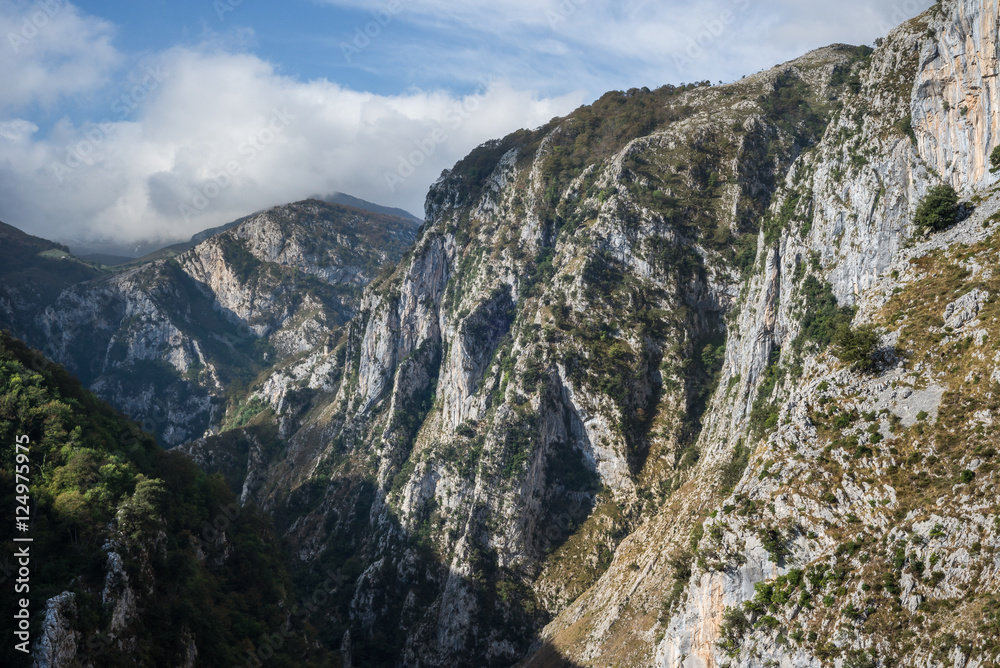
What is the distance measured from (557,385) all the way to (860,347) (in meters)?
79.0

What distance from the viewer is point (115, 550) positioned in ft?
204

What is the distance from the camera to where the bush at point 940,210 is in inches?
2432

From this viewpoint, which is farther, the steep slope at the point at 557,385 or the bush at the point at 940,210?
the steep slope at the point at 557,385

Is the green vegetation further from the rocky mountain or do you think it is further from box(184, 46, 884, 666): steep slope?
box(184, 46, 884, 666): steep slope

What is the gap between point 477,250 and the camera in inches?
7205

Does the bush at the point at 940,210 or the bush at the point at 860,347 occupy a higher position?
the bush at the point at 940,210

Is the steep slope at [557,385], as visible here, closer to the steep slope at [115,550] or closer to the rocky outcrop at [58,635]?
the steep slope at [115,550]

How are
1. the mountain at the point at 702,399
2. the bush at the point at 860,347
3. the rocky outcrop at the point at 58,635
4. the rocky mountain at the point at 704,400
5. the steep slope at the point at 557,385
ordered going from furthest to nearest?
the steep slope at the point at 557,385 → the bush at the point at 860,347 → the mountain at the point at 702,399 → the rocky mountain at the point at 704,400 → the rocky outcrop at the point at 58,635

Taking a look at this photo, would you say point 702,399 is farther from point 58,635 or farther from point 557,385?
point 58,635

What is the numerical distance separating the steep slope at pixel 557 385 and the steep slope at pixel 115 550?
127 ft

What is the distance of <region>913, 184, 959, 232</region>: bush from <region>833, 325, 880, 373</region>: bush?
13.1 meters

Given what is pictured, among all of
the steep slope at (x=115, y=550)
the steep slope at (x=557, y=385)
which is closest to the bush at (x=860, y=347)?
the steep slope at (x=557, y=385)

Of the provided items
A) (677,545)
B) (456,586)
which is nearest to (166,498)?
(456,586)

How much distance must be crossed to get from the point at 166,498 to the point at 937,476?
8524 centimetres
